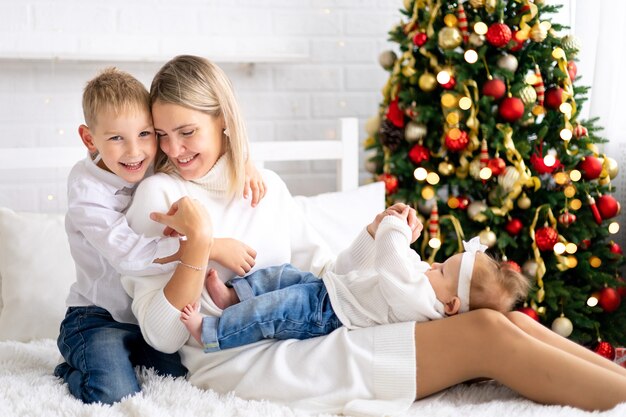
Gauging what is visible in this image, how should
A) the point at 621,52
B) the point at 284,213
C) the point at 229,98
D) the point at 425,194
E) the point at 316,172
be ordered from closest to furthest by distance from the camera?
the point at 229,98 < the point at 284,213 < the point at 425,194 < the point at 621,52 < the point at 316,172

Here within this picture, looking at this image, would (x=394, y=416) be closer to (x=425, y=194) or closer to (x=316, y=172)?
(x=425, y=194)

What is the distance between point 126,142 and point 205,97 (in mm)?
195

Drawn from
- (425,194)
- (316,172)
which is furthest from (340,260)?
(316,172)

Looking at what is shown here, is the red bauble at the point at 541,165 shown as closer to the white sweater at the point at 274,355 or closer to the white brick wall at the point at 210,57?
the white brick wall at the point at 210,57

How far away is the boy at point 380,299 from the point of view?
1.54 meters

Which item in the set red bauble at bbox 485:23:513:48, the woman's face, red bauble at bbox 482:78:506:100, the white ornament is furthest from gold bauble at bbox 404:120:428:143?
the woman's face

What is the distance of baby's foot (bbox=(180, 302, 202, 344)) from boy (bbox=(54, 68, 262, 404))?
0.10 metres

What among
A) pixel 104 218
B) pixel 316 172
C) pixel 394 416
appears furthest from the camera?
pixel 316 172

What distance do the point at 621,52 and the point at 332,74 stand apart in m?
1.04

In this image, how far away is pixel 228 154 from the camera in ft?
5.65

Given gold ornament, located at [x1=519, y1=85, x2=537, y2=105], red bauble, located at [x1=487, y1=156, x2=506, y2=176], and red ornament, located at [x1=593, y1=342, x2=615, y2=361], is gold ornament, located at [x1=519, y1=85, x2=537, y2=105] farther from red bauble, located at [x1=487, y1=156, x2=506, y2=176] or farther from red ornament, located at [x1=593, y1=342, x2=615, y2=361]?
red ornament, located at [x1=593, y1=342, x2=615, y2=361]

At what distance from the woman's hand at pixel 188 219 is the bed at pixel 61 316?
0.31 m

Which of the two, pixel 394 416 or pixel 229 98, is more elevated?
pixel 229 98

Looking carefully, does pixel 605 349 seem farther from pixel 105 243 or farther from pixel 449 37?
pixel 105 243
